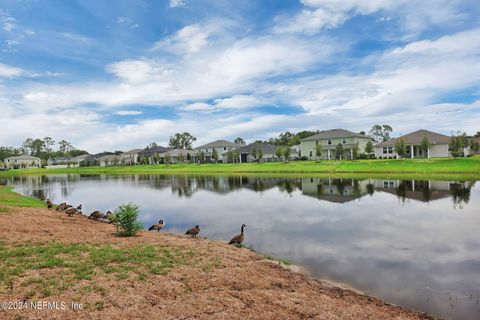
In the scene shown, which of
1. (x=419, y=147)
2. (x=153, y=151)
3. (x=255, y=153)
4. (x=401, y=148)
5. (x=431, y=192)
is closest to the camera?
(x=431, y=192)

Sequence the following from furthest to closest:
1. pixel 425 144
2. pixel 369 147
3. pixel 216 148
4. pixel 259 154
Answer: pixel 216 148
pixel 259 154
pixel 369 147
pixel 425 144

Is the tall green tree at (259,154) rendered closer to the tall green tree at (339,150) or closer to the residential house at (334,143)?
the residential house at (334,143)

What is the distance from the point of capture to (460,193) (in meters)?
31.4

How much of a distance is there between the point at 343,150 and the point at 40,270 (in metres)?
80.0

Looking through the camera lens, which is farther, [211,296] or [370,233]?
[370,233]

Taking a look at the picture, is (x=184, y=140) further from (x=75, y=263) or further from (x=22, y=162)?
Answer: (x=75, y=263)

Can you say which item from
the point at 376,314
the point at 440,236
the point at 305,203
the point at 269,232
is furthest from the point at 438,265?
the point at 305,203

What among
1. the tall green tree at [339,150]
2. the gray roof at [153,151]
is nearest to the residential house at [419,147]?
the tall green tree at [339,150]

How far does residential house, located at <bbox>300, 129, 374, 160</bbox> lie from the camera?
85.6m

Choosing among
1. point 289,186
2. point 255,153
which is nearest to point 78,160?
point 255,153

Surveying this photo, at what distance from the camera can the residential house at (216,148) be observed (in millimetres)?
118375

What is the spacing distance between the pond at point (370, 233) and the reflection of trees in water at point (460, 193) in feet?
0.24

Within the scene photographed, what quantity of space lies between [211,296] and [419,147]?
254ft

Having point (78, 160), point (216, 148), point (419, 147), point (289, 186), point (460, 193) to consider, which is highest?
point (216, 148)
